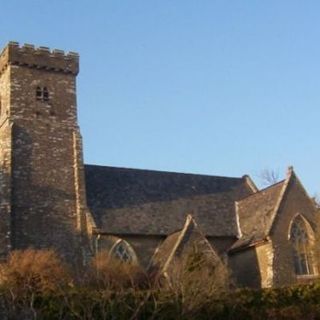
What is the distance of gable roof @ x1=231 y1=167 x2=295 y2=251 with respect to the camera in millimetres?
37625

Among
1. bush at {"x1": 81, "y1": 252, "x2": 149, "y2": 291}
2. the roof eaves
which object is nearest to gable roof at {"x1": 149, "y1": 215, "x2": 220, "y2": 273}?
bush at {"x1": 81, "y1": 252, "x2": 149, "y2": 291}

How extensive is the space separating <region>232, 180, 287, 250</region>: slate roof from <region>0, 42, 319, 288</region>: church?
90 mm

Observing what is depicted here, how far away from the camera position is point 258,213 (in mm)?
39750

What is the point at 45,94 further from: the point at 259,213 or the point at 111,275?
the point at 259,213

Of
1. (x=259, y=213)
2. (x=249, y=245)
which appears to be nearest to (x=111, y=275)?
(x=249, y=245)

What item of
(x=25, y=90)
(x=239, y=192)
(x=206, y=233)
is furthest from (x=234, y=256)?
(x=25, y=90)

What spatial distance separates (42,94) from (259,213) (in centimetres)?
1524

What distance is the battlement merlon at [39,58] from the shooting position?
130ft

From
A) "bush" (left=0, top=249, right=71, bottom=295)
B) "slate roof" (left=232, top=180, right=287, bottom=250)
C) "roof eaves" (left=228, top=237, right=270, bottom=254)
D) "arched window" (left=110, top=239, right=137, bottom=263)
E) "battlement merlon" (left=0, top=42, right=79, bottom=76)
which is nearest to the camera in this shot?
"bush" (left=0, top=249, right=71, bottom=295)

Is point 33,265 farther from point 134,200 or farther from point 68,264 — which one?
point 134,200

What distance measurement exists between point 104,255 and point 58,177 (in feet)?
21.6

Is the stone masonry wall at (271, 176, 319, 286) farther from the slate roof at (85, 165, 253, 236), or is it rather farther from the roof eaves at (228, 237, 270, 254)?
the slate roof at (85, 165, 253, 236)

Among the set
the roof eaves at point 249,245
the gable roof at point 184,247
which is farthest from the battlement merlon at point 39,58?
the roof eaves at point 249,245

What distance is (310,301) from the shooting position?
3067cm
